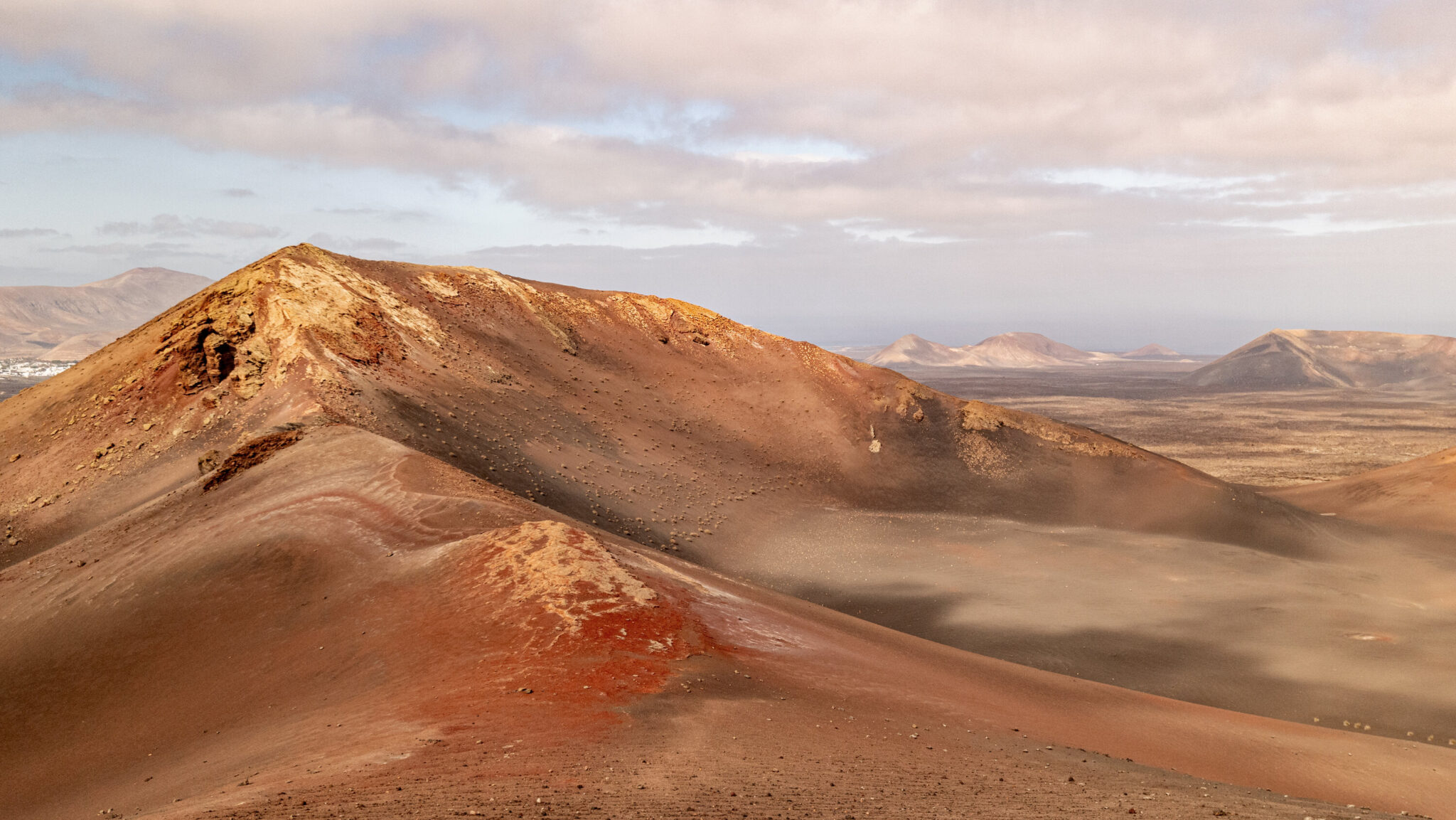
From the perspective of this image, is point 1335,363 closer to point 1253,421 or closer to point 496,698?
point 1253,421

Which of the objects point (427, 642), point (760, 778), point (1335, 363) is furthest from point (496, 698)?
point (1335, 363)

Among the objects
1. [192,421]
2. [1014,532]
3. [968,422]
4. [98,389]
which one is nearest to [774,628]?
[192,421]

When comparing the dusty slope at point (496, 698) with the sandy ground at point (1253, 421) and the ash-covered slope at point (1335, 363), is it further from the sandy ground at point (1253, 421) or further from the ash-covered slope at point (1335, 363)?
the ash-covered slope at point (1335, 363)

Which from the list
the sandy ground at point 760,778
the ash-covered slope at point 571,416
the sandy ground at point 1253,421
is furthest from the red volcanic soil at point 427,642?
the sandy ground at point 1253,421

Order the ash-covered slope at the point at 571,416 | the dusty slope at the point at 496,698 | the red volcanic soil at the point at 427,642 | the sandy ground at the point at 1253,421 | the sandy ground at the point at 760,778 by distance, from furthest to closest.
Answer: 1. the sandy ground at the point at 1253,421
2. the ash-covered slope at the point at 571,416
3. the red volcanic soil at the point at 427,642
4. the dusty slope at the point at 496,698
5. the sandy ground at the point at 760,778

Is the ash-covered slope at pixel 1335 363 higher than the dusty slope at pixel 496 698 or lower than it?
higher

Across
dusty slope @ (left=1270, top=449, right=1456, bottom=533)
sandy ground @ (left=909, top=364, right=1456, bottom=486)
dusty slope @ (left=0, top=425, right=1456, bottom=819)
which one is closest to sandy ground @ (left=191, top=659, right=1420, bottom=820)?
dusty slope @ (left=0, top=425, right=1456, bottom=819)

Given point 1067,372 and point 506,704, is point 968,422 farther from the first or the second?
point 1067,372
